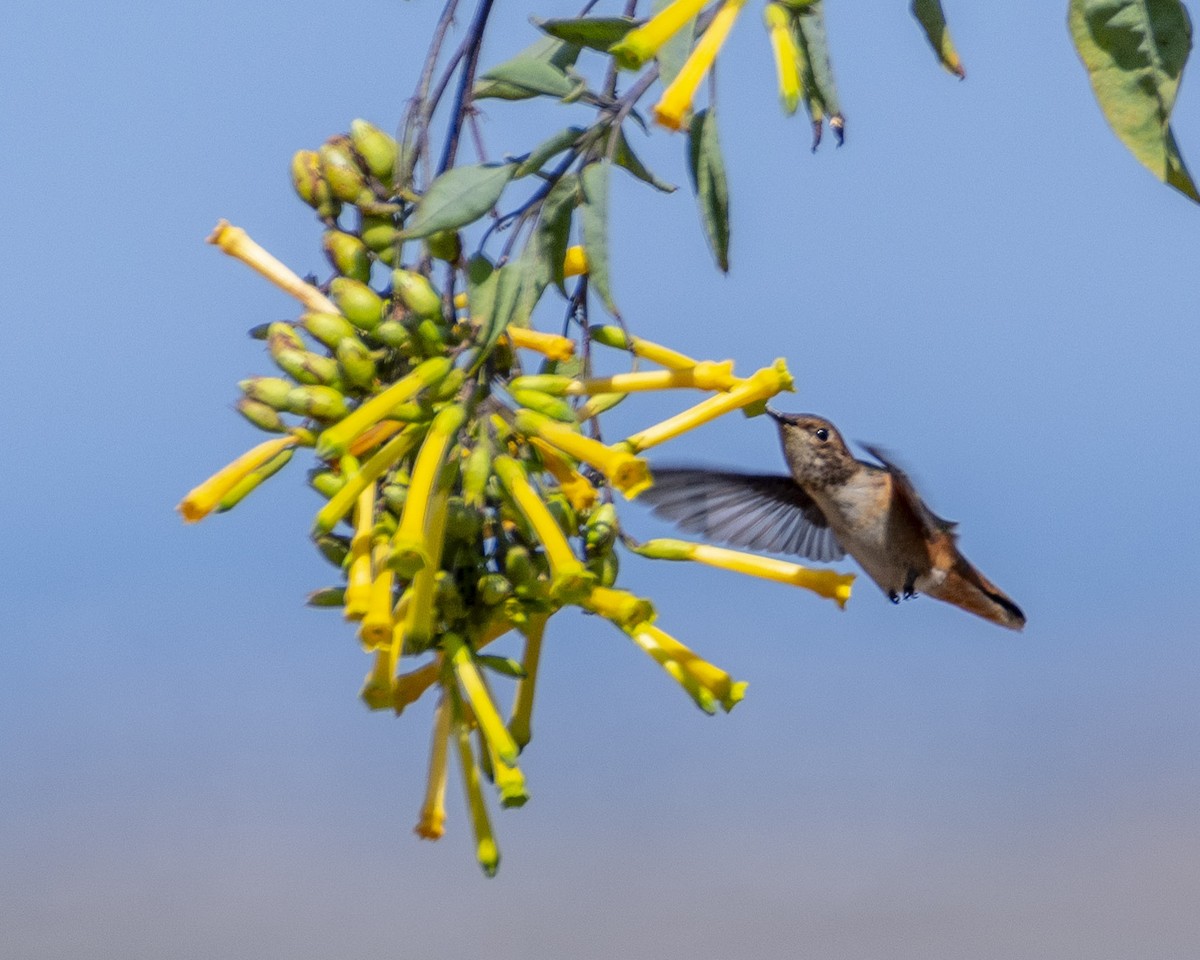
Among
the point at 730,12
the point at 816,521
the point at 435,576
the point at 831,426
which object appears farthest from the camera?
the point at 816,521

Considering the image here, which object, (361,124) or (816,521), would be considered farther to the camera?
(816,521)

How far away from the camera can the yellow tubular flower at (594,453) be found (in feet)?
6.80

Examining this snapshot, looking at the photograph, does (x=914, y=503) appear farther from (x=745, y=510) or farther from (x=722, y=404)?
(x=722, y=404)

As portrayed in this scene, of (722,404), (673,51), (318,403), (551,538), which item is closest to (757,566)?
(722,404)

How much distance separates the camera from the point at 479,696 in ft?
7.07

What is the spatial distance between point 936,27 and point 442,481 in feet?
3.28

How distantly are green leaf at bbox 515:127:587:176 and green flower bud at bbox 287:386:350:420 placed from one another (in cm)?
42

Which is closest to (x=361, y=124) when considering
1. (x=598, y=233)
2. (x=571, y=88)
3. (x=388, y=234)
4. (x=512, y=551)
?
(x=388, y=234)

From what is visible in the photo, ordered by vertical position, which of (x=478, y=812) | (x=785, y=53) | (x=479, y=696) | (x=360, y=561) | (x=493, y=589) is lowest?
(x=478, y=812)

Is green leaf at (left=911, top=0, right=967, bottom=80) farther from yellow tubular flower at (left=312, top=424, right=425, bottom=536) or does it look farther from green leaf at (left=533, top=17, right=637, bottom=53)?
yellow tubular flower at (left=312, top=424, right=425, bottom=536)

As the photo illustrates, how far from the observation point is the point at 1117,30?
71.6 inches

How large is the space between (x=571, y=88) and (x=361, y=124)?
1.16ft

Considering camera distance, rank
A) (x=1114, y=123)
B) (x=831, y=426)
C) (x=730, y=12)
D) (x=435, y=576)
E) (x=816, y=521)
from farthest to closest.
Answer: (x=816, y=521)
(x=831, y=426)
(x=435, y=576)
(x=730, y=12)
(x=1114, y=123)

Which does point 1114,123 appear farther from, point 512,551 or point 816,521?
point 816,521
